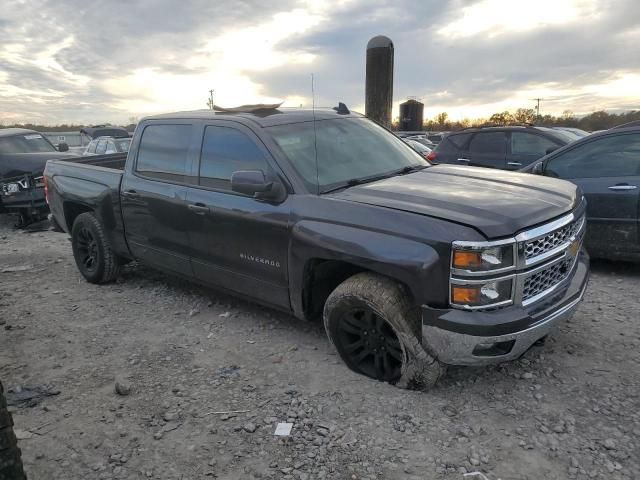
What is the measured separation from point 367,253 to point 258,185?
0.94 m

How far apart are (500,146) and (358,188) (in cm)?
546

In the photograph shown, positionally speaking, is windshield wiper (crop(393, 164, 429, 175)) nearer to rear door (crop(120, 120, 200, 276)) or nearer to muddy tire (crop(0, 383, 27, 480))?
rear door (crop(120, 120, 200, 276))

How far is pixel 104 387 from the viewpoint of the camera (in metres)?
3.54

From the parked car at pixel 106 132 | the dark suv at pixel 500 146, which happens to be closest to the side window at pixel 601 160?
the dark suv at pixel 500 146

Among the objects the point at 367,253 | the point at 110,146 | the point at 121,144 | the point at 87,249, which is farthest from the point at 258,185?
the point at 110,146

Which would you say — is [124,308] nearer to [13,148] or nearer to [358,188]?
[358,188]

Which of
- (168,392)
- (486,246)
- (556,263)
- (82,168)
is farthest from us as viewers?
(82,168)

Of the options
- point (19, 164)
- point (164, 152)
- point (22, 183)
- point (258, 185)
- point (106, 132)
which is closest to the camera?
point (258, 185)

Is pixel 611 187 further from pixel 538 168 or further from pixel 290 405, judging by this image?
pixel 290 405

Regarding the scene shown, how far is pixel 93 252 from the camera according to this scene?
5.73m

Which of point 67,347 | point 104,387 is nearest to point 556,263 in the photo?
point 104,387

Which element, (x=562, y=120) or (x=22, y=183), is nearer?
(x=22, y=183)

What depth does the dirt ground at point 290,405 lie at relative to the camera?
2.68 m

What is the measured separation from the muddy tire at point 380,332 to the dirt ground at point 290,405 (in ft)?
0.40
